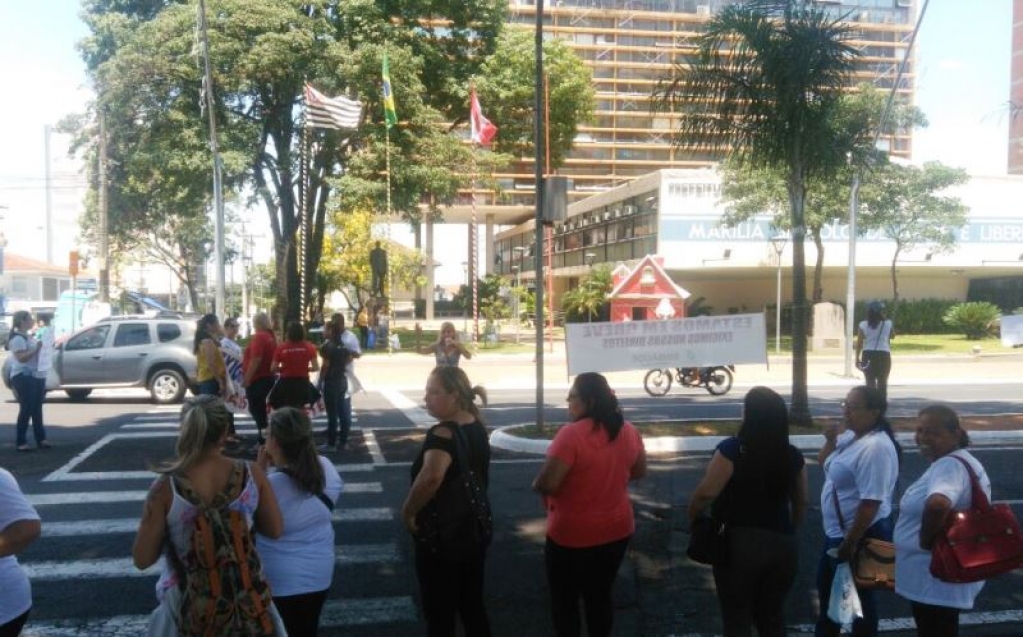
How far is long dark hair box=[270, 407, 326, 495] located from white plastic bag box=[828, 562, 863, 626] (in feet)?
8.35

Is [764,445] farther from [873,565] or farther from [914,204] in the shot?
[914,204]

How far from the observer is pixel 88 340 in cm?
1719

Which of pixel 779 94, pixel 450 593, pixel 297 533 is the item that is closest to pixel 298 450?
pixel 297 533

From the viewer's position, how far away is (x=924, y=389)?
20.5 m

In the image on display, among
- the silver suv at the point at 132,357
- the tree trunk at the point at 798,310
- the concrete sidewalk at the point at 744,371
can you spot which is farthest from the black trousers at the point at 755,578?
the concrete sidewalk at the point at 744,371

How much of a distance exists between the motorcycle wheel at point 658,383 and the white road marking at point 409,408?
16.1 feet

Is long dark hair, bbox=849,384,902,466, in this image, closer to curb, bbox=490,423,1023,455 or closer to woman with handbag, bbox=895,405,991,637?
woman with handbag, bbox=895,405,991,637

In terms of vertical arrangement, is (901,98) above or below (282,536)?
above

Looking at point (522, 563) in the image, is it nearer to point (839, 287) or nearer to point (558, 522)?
point (558, 522)

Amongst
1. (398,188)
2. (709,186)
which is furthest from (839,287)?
(398,188)

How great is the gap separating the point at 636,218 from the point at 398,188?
15.4 meters

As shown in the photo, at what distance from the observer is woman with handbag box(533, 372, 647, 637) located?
4.38 metres

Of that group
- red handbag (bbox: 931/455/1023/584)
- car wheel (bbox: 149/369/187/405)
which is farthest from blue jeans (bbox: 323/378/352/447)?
red handbag (bbox: 931/455/1023/584)

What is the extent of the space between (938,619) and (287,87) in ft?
92.1
